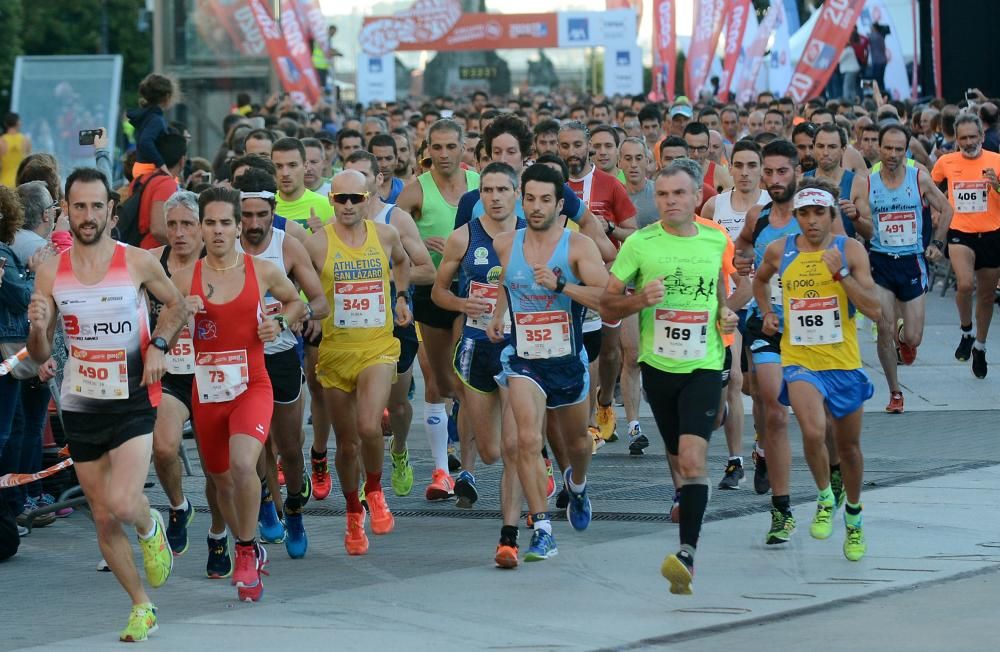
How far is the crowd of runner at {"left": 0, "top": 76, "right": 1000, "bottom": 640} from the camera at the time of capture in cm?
732

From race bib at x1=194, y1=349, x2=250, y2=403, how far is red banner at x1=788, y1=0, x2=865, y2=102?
17.8 meters

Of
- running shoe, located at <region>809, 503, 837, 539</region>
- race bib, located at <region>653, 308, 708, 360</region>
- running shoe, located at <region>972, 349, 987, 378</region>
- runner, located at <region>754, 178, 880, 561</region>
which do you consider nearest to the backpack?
race bib, located at <region>653, 308, 708, 360</region>

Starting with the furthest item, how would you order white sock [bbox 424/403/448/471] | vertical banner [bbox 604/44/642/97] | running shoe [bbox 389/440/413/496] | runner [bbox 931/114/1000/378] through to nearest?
vertical banner [bbox 604/44/642/97]
runner [bbox 931/114/1000/378]
white sock [bbox 424/403/448/471]
running shoe [bbox 389/440/413/496]

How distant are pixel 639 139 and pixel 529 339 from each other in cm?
431

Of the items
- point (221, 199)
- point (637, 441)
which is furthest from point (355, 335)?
point (637, 441)

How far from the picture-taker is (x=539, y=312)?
28.0ft

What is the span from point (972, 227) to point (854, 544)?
7407 millimetres

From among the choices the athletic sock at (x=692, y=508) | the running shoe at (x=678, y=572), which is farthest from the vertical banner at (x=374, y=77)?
the running shoe at (x=678, y=572)

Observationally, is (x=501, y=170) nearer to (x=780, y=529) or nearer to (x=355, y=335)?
(x=355, y=335)

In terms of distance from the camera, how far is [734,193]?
10898 millimetres

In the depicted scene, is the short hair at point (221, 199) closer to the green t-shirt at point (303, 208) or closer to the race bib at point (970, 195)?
the green t-shirt at point (303, 208)

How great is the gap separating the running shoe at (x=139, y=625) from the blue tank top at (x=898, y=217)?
783cm

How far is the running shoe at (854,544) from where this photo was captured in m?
8.16

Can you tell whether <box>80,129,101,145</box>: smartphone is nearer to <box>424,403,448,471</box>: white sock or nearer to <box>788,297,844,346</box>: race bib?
<box>424,403,448,471</box>: white sock
